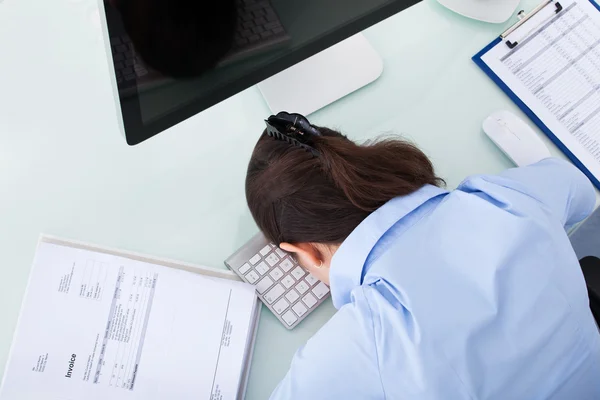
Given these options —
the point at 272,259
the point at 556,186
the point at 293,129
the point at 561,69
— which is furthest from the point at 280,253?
the point at 561,69

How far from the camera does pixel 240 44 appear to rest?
678 mm

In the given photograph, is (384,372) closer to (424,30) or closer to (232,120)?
(232,120)

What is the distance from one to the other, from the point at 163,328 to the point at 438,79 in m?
0.58

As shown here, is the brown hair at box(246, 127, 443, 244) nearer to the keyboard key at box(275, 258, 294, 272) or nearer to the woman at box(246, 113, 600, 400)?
the woman at box(246, 113, 600, 400)

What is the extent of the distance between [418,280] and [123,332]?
393 millimetres

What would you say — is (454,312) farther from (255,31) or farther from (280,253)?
(255,31)

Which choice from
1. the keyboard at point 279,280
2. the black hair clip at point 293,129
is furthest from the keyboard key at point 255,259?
the black hair clip at point 293,129

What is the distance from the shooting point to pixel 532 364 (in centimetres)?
66

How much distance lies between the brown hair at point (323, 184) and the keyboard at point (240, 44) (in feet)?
0.36

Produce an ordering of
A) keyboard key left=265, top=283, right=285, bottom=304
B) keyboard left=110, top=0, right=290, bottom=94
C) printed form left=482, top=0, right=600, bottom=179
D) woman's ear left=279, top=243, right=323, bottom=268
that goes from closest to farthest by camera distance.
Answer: keyboard left=110, top=0, right=290, bottom=94 < woman's ear left=279, top=243, right=323, bottom=268 < keyboard key left=265, top=283, right=285, bottom=304 < printed form left=482, top=0, right=600, bottom=179

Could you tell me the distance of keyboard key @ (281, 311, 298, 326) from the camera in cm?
80

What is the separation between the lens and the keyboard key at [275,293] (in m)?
0.81

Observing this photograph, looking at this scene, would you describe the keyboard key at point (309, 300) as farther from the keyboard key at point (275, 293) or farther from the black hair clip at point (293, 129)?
the black hair clip at point (293, 129)

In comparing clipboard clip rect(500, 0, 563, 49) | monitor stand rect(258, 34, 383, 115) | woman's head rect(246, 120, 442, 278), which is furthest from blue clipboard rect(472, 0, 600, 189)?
woman's head rect(246, 120, 442, 278)
